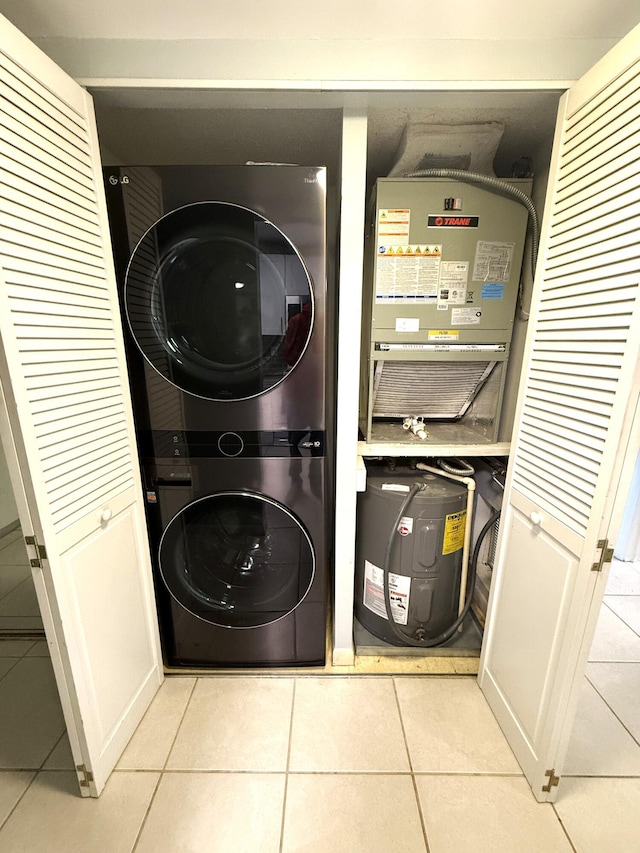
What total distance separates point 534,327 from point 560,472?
463 millimetres

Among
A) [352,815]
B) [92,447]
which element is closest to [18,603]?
[92,447]

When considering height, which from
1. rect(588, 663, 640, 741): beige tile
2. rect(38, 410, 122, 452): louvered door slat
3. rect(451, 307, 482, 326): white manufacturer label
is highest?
rect(451, 307, 482, 326): white manufacturer label

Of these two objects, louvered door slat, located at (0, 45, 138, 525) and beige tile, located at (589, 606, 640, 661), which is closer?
louvered door slat, located at (0, 45, 138, 525)

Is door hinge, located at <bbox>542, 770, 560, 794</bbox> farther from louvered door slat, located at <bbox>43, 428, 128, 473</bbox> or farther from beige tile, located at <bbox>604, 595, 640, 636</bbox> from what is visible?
louvered door slat, located at <bbox>43, 428, 128, 473</bbox>

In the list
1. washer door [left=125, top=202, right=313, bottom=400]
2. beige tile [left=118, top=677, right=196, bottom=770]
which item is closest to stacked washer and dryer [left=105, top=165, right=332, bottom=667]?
washer door [left=125, top=202, right=313, bottom=400]

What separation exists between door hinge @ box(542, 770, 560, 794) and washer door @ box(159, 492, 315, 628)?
2.98ft

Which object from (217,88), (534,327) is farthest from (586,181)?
(217,88)

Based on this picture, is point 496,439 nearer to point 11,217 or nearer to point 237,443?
point 237,443

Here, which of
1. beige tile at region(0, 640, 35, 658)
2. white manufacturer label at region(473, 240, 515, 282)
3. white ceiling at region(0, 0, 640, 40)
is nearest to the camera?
white ceiling at region(0, 0, 640, 40)

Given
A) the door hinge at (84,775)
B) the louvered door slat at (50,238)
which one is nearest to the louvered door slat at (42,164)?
the louvered door slat at (50,238)

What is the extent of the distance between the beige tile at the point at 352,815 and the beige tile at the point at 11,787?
0.84m

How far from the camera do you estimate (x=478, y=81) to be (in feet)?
3.45

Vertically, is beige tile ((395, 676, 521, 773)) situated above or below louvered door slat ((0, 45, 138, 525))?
below

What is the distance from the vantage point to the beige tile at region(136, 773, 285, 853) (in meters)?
1.03
